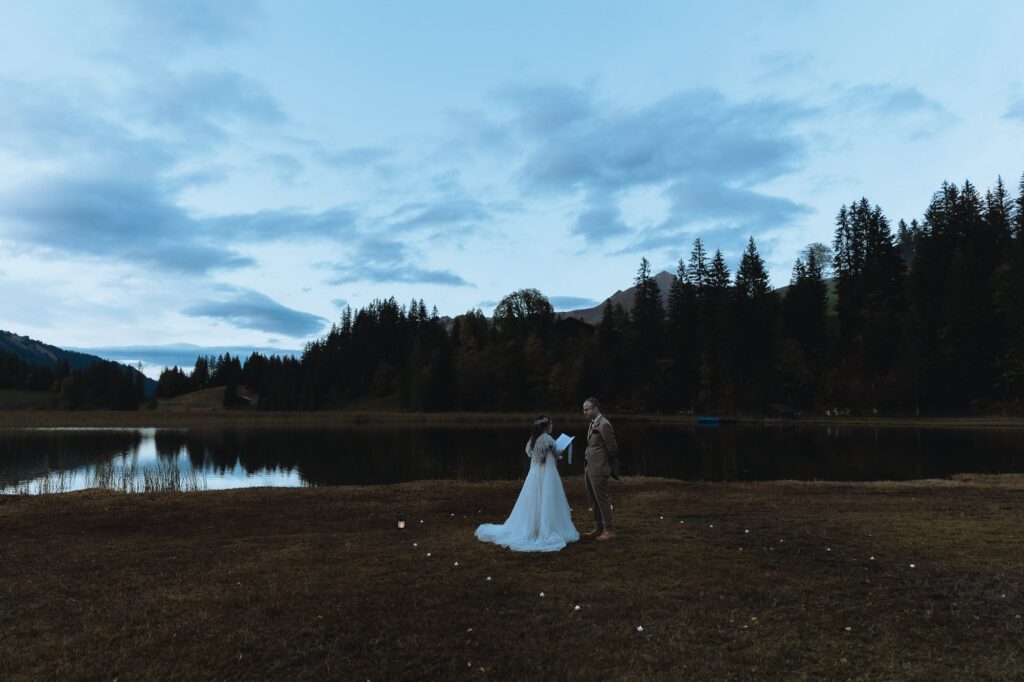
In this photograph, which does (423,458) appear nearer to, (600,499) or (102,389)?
(600,499)

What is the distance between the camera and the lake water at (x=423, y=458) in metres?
24.8

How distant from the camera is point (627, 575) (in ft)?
27.7

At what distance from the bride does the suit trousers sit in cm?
60

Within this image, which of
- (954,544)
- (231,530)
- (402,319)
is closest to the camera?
(954,544)

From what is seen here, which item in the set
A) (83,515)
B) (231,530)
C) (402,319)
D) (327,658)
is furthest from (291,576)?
(402,319)

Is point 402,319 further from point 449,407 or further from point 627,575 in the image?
point 627,575

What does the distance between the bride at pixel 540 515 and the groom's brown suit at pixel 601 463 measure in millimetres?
629

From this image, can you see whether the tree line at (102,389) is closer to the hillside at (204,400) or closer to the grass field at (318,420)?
the hillside at (204,400)

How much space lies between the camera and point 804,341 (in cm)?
8856

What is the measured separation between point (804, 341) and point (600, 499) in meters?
88.4

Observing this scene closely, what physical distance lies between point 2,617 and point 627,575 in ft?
25.2

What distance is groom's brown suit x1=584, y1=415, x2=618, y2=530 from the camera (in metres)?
10.9

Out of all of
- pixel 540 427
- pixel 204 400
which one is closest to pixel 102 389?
pixel 204 400

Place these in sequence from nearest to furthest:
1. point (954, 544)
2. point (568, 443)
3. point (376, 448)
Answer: point (954, 544), point (568, 443), point (376, 448)
